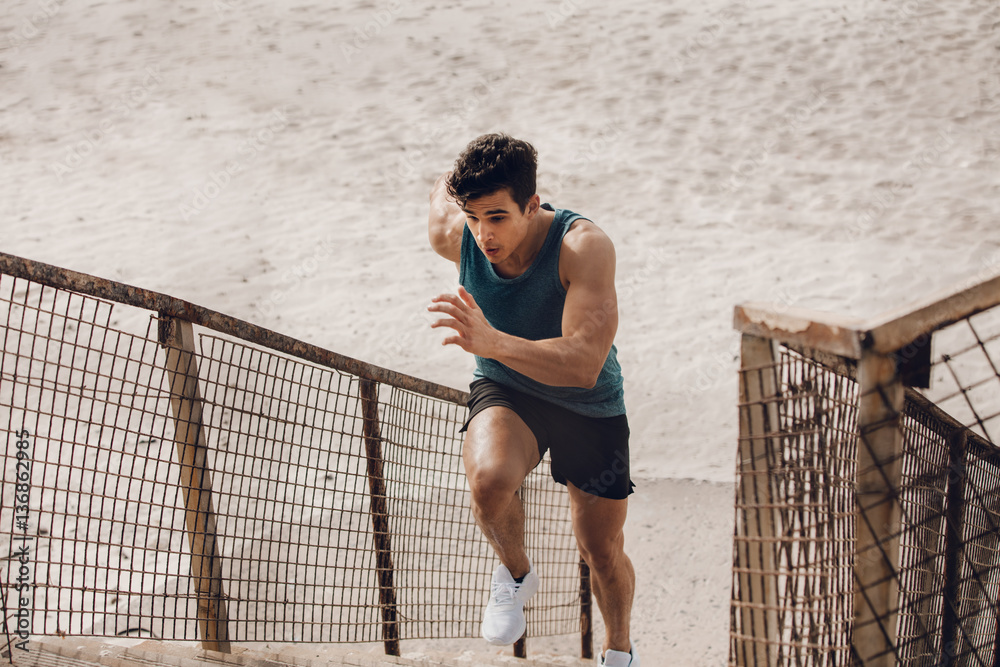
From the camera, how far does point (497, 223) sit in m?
2.72

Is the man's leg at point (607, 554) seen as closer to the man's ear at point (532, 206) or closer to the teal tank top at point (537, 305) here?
the teal tank top at point (537, 305)

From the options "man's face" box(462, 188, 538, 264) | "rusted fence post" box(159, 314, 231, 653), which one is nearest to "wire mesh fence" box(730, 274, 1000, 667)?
"man's face" box(462, 188, 538, 264)

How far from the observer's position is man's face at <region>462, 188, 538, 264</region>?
2.72 metres

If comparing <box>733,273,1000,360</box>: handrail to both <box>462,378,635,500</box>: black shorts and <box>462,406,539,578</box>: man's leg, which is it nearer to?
<box>462,406,539,578</box>: man's leg

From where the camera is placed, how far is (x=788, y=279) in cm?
912

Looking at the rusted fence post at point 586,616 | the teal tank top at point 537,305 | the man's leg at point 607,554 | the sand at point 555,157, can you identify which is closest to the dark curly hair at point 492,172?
the teal tank top at point 537,305

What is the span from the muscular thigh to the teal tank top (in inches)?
6.1

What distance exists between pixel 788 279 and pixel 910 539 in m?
7.36

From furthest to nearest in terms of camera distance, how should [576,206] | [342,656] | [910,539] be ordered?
1. [576,206]
2. [342,656]
3. [910,539]

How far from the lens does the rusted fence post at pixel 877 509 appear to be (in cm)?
136

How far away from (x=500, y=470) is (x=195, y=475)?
93cm

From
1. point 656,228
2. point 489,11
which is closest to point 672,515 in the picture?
point 656,228

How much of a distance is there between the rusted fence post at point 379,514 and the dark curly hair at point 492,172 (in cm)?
81

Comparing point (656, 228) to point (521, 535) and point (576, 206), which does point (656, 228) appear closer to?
point (576, 206)
